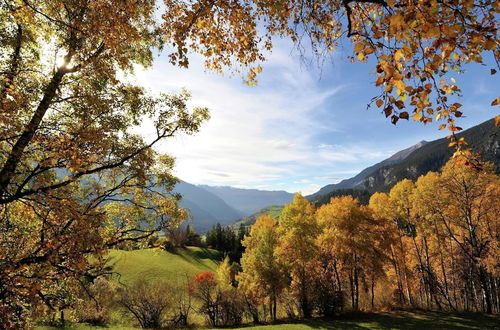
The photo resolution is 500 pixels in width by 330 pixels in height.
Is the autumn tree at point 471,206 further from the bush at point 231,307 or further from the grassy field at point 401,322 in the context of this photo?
the bush at point 231,307

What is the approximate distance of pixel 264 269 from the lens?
1106 inches

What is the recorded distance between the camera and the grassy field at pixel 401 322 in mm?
18969

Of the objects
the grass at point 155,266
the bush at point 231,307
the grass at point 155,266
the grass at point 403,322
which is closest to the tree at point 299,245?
the grass at point 403,322

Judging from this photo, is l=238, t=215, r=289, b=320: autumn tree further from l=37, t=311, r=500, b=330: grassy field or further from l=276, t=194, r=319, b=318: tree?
l=37, t=311, r=500, b=330: grassy field

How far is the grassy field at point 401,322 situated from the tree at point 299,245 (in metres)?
2.99

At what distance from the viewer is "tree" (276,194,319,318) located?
83.9 ft

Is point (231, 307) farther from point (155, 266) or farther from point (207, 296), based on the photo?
point (155, 266)

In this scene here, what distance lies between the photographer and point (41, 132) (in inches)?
247

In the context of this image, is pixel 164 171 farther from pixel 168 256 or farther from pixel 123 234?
pixel 168 256

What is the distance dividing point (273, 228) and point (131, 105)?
23.6 m

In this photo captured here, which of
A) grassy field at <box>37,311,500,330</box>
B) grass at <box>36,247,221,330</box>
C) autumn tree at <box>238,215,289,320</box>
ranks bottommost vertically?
grass at <box>36,247,221,330</box>

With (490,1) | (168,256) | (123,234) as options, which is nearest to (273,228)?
(123,234)

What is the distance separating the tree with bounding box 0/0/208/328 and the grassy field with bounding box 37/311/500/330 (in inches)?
786

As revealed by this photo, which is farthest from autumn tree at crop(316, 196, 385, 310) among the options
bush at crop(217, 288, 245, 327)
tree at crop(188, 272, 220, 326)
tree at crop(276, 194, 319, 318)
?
tree at crop(188, 272, 220, 326)
